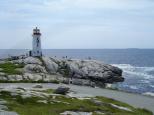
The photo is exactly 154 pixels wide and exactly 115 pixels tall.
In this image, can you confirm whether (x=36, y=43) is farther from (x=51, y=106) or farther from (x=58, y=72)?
(x=51, y=106)

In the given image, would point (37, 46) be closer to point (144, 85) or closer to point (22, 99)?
point (144, 85)

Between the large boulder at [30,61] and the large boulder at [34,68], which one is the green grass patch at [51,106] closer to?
the large boulder at [34,68]

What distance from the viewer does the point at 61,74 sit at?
11262cm

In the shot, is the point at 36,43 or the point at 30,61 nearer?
the point at 30,61

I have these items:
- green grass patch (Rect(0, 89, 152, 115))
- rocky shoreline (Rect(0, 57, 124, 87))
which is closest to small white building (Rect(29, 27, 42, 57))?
rocky shoreline (Rect(0, 57, 124, 87))

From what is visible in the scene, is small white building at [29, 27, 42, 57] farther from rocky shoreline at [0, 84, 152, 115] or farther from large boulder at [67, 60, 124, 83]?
rocky shoreline at [0, 84, 152, 115]

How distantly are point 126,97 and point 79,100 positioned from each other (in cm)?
1883

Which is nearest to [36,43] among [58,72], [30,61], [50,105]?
[30,61]

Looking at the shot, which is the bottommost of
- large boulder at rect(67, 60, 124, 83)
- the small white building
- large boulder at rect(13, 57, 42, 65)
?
large boulder at rect(67, 60, 124, 83)

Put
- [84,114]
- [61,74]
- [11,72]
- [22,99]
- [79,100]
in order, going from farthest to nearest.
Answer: [61,74] < [11,72] < [79,100] < [22,99] < [84,114]

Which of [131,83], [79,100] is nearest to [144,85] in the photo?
[131,83]

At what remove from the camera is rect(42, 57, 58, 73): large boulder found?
112150 millimetres

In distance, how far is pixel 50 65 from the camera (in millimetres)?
113875

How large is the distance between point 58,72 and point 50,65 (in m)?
3.19
